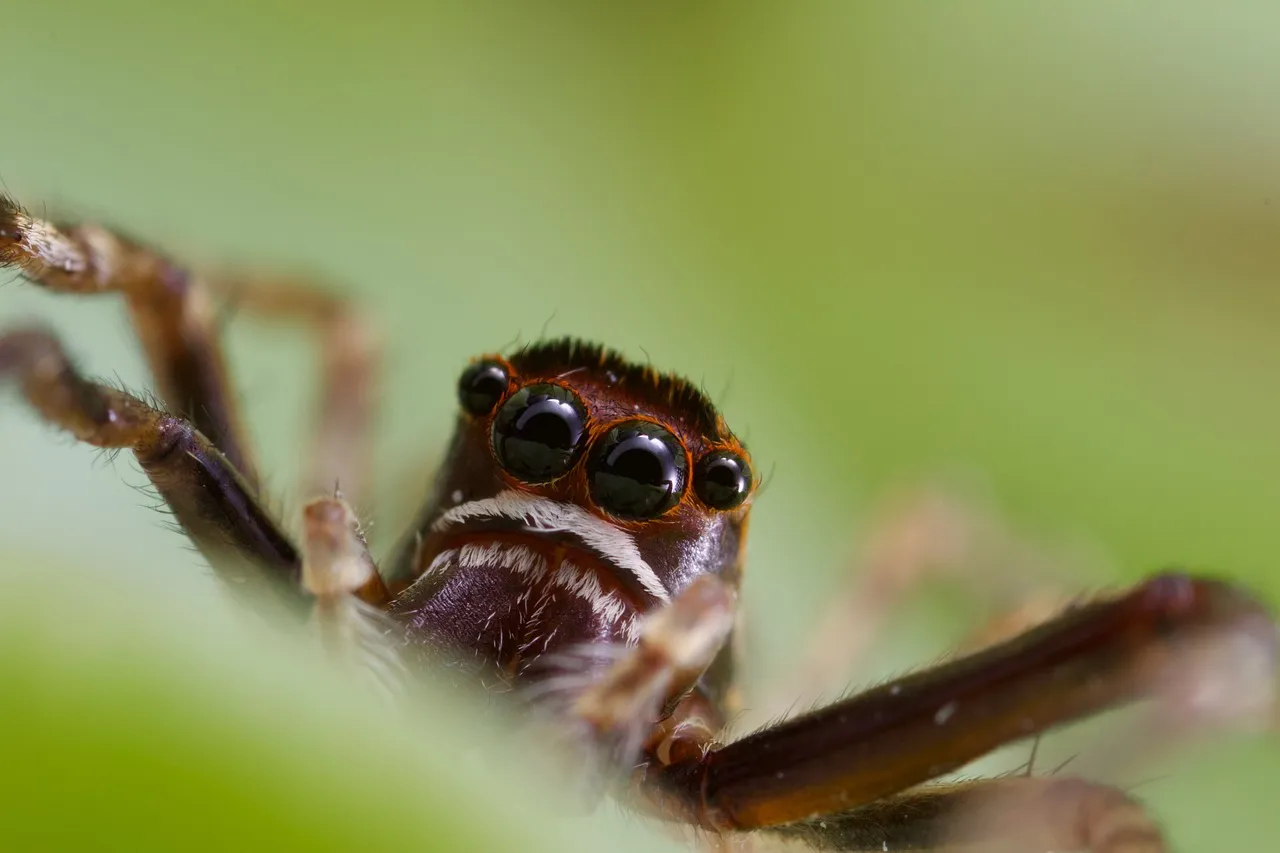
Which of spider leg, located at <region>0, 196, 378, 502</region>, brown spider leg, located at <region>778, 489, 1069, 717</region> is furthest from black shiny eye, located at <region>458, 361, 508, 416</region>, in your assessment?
brown spider leg, located at <region>778, 489, 1069, 717</region>

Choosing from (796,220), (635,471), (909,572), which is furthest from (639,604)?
(796,220)

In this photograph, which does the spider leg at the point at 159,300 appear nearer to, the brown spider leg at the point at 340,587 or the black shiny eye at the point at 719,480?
the brown spider leg at the point at 340,587

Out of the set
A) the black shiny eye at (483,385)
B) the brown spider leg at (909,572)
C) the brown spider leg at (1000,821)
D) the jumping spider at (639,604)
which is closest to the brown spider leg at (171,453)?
the jumping spider at (639,604)

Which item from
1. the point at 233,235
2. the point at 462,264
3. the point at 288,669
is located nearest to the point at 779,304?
the point at 462,264

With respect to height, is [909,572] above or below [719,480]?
below

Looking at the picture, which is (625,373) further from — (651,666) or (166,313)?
(166,313)

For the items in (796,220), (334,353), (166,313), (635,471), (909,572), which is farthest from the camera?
(796,220)
